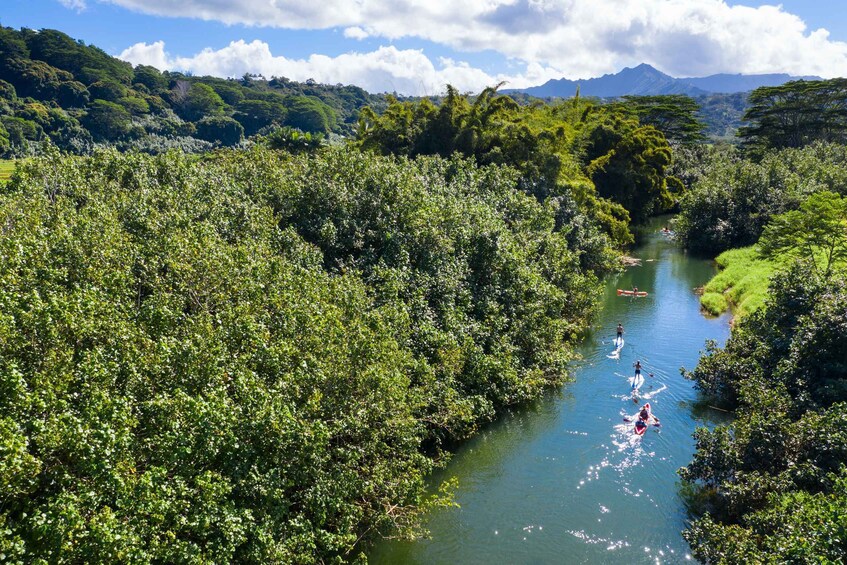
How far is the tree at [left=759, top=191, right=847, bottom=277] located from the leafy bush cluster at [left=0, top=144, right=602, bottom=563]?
22335 mm

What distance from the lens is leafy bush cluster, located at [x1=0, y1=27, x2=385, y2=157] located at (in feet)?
395

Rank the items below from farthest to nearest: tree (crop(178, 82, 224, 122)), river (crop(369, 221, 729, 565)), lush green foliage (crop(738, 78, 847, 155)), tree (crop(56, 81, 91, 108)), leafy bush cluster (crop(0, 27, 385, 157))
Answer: tree (crop(178, 82, 224, 122))
tree (crop(56, 81, 91, 108))
leafy bush cluster (crop(0, 27, 385, 157))
lush green foliage (crop(738, 78, 847, 155))
river (crop(369, 221, 729, 565))

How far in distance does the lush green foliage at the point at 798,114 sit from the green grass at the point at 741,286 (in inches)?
2210

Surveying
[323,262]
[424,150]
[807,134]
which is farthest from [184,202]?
[807,134]

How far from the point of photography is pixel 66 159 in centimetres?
3023

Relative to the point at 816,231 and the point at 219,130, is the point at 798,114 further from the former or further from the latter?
the point at 219,130

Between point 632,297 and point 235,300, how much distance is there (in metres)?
38.5

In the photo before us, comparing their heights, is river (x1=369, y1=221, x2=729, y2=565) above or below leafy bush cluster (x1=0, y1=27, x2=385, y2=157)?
below

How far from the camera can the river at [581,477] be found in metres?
19.6

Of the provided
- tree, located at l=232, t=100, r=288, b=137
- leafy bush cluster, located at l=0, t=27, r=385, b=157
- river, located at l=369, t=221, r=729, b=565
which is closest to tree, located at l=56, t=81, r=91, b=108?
leafy bush cluster, located at l=0, t=27, r=385, b=157

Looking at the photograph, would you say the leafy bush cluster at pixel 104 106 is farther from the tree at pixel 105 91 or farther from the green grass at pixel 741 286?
the green grass at pixel 741 286

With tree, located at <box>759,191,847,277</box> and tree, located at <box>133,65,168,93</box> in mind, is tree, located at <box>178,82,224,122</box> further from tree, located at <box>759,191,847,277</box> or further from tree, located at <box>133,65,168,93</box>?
tree, located at <box>759,191,847,277</box>

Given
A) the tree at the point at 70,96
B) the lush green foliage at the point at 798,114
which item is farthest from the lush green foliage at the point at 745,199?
the tree at the point at 70,96

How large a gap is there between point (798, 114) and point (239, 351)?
363 ft
